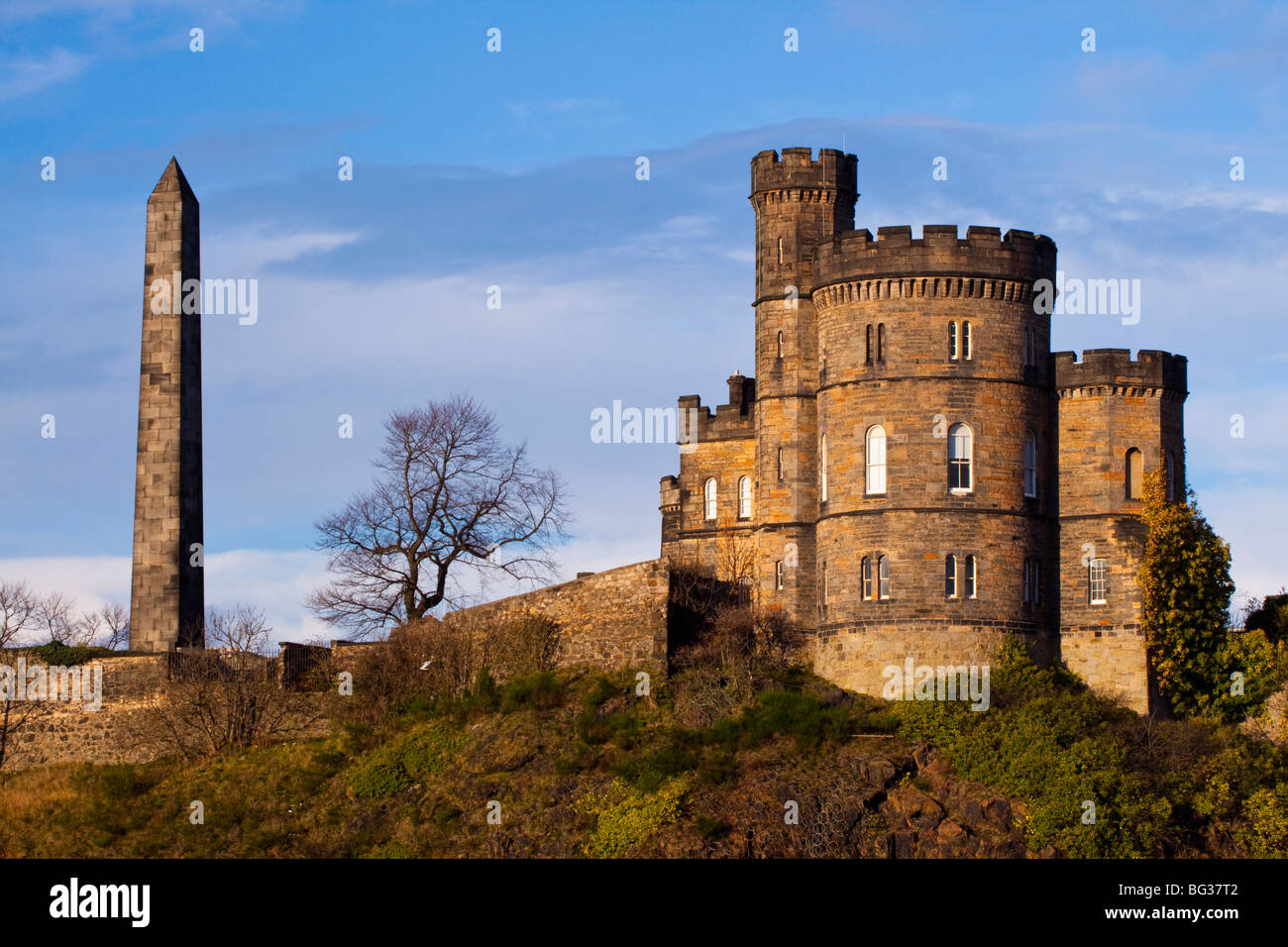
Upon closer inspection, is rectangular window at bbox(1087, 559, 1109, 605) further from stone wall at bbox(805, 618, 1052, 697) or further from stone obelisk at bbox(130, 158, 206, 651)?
stone obelisk at bbox(130, 158, 206, 651)

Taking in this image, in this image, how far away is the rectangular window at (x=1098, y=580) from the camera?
61719 millimetres

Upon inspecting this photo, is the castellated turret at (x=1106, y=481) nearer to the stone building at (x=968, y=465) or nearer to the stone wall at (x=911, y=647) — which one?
the stone building at (x=968, y=465)

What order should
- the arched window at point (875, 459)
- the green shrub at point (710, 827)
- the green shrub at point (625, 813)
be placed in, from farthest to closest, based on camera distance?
the arched window at point (875, 459)
the green shrub at point (625, 813)
the green shrub at point (710, 827)

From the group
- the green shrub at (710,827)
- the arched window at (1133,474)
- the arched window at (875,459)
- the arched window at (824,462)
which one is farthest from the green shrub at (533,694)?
the arched window at (1133,474)

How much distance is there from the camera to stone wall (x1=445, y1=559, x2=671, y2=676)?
202 feet

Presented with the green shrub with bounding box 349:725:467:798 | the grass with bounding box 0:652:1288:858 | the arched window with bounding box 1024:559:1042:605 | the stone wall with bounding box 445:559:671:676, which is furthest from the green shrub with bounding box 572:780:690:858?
the arched window with bounding box 1024:559:1042:605

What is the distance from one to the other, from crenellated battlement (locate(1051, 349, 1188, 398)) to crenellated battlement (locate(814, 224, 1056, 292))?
2252mm

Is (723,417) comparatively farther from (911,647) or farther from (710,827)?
(710,827)

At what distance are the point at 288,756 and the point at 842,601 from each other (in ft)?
48.7

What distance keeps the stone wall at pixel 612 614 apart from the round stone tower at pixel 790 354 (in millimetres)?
4327

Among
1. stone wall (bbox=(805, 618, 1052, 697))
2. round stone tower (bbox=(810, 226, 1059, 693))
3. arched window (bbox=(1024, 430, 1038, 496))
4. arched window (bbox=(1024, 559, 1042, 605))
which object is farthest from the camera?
arched window (bbox=(1024, 430, 1038, 496))

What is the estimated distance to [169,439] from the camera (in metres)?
63.2

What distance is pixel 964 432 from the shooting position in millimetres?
60781

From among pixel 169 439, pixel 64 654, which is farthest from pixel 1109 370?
pixel 64 654
